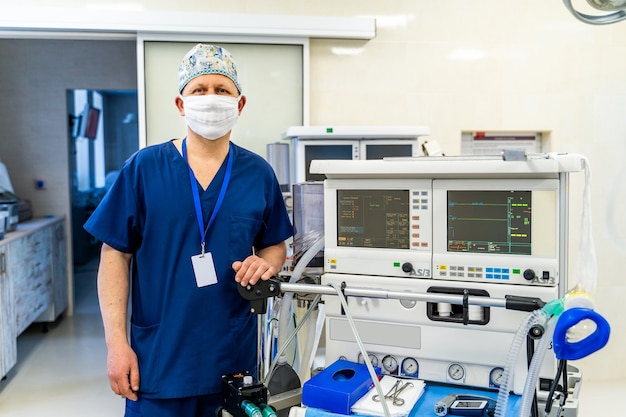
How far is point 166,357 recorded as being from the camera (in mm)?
1633

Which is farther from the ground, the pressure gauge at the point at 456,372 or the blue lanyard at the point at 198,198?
the blue lanyard at the point at 198,198

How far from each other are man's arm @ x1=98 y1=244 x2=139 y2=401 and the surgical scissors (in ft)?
2.26

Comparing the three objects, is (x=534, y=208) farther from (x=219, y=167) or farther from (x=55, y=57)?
(x=55, y=57)

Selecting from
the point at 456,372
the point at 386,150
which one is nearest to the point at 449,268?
the point at 456,372

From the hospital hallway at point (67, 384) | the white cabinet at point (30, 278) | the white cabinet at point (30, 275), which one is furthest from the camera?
the white cabinet at point (30, 275)

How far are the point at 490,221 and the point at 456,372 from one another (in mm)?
412

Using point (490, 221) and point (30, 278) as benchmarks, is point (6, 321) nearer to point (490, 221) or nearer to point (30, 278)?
point (30, 278)

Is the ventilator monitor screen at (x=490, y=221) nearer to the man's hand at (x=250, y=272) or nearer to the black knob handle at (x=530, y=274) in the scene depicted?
the black knob handle at (x=530, y=274)

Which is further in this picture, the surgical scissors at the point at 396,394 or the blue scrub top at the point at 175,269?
the blue scrub top at the point at 175,269

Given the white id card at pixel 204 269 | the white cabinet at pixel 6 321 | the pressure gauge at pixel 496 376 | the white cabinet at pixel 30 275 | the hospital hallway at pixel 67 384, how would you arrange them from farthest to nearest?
the white cabinet at pixel 30 275
the white cabinet at pixel 6 321
the hospital hallway at pixel 67 384
the white id card at pixel 204 269
the pressure gauge at pixel 496 376

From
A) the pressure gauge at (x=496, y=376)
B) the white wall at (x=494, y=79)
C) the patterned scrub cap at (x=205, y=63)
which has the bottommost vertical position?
the pressure gauge at (x=496, y=376)

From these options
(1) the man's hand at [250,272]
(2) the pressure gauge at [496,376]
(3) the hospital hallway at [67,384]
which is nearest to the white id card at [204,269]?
(1) the man's hand at [250,272]

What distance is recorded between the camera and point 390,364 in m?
1.61

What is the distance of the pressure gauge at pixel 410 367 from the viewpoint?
158 cm
